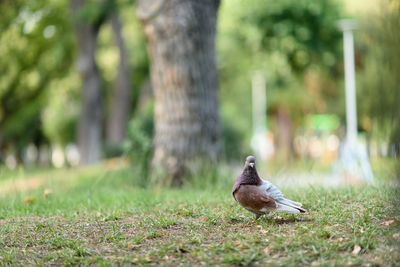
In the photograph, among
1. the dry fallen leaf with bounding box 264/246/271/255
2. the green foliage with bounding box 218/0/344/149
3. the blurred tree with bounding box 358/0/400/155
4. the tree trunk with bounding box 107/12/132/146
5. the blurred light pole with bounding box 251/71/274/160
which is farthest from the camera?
the blurred light pole with bounding box 251/71/274/160

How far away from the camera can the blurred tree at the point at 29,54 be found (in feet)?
64.4

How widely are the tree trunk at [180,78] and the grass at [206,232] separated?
7.21 ft

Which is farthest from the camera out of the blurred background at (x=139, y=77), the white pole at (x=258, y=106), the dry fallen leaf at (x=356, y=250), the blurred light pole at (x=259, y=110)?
the white pole at (x=258, y=106)

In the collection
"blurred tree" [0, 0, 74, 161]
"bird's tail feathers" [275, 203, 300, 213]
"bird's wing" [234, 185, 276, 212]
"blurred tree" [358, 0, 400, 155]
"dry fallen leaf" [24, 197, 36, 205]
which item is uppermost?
"blurred tree" [0, 0, 74, 161]

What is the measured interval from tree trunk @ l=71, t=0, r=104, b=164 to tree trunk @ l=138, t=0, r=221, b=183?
26.7 feet

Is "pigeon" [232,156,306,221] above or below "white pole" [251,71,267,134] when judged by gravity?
below

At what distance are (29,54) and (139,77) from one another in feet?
20.5

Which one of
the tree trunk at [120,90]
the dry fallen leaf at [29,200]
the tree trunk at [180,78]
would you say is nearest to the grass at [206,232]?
the dry fallen leaf at [29,200]

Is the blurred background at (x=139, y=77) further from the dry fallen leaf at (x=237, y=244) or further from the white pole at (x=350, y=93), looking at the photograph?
the dry fallen leaf at (x=237, y=244)

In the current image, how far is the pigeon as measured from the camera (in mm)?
4578

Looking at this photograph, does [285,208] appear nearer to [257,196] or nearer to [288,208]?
[288,208]

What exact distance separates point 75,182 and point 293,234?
712 centimetres

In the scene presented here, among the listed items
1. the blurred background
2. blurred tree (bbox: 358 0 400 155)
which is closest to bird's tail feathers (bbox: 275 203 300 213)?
blurred tree (bbox: 358 0 400 155)

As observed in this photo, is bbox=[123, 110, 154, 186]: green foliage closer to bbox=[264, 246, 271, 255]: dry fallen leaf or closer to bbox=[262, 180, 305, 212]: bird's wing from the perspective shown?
Answer: bbox=[262, 180, 305, 212]: bird's wing
